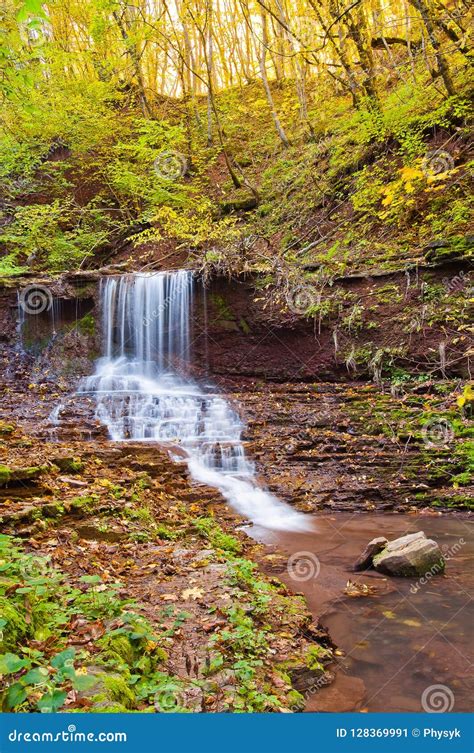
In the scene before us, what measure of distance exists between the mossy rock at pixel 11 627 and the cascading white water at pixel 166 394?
4828 mm

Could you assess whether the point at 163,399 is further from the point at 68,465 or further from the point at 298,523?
the point at 298,523

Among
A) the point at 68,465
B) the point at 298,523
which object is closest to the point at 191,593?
the point at 68,465

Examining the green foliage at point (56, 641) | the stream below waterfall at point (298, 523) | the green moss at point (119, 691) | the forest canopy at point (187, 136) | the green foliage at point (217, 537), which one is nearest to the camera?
the green foliage at point (56, 641)

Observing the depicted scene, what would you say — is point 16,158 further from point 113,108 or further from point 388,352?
point 388,352

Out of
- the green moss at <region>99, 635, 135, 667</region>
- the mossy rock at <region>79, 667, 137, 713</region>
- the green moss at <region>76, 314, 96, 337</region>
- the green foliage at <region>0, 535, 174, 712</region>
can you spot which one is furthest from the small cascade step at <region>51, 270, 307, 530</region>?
the mossy rock at <region>79, 667, 137, 713</region>

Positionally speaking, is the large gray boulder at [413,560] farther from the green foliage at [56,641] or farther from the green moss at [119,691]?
the green moss at [119,691]

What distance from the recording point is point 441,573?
5.21 m

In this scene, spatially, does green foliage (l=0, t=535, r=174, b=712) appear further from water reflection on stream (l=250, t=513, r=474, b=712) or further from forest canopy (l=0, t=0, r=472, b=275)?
forest canopy (l=0, t=0, r=472, b=275)

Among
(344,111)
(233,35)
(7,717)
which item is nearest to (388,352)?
(7,717)

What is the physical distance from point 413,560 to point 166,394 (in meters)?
8.00

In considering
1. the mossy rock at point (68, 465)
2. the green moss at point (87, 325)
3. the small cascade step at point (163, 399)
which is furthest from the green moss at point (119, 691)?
the green moss at point (87, 325)

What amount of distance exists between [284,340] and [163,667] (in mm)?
10021

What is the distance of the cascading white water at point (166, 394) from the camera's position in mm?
8305

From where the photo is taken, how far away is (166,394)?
12.1 m
